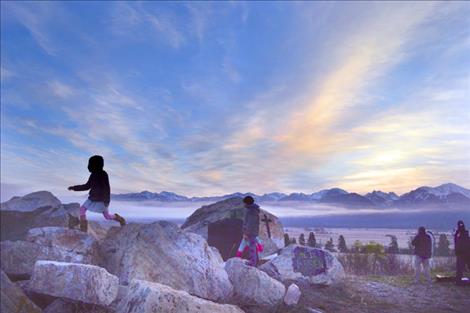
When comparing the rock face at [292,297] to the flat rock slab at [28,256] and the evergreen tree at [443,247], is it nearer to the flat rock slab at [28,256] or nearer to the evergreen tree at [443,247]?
the flat rock slab at [28,256]

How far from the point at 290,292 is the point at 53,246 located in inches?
213

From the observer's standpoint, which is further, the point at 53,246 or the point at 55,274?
the point at 53,246

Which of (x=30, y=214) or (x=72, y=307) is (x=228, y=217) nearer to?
(x=30, y=214)

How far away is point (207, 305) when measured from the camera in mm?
6172

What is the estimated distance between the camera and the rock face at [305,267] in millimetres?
12352

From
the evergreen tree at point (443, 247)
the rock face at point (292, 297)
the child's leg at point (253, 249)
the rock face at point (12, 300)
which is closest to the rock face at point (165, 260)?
the rock face at point (292, 297)

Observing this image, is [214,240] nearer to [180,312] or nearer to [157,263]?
[157,263]

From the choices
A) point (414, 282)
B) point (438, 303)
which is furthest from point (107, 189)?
point (414, 282)

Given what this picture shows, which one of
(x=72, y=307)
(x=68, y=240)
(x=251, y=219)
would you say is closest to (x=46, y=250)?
(x=68, y=240)

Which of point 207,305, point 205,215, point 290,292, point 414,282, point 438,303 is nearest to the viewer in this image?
point 207,305

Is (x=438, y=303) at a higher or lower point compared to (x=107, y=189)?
lower

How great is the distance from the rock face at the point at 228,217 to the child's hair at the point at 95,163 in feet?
36.7

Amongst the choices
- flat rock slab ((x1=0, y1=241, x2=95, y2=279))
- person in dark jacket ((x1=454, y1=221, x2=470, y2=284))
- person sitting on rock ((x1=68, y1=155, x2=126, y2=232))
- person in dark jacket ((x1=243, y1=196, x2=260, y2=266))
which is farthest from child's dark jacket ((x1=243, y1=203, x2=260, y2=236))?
person in dark jacket ((x1=454, y1=221, x2=470, y2=284))

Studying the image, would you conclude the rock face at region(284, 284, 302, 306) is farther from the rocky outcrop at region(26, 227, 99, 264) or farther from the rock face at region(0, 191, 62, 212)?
the rock face at region(0, 191, 62, 212)
